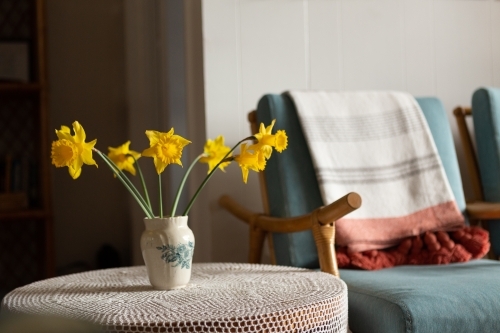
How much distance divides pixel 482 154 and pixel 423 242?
1.44ft

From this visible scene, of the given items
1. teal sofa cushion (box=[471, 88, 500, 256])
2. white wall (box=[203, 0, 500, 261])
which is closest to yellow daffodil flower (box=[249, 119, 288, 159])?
white wall (box=[203, 0, 500, 261])

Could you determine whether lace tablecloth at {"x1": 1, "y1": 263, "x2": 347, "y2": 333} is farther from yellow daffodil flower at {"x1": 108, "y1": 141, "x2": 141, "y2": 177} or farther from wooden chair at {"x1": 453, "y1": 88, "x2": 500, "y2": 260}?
wooden chair at {"x1": 453, "y1": 88, "x2": 500, "y2": 260}

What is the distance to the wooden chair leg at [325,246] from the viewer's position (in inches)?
56.2

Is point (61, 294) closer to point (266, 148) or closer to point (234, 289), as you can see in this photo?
point (234, 289)

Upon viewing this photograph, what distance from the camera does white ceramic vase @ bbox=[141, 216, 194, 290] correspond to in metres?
1.13

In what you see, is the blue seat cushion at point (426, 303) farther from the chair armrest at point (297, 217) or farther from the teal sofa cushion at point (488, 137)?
the teal sofa cushion at point (488, 137)

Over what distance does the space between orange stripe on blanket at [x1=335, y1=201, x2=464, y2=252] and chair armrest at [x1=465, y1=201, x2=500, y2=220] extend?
78mm

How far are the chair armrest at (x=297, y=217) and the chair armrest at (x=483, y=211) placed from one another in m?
0.57

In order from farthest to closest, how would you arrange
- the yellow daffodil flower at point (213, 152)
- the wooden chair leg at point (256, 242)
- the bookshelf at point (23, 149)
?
the bookshelf at point (23, 149)
the wooden chair leg at point (256, 242)
the yellow daffodil flower at point (213, 152)

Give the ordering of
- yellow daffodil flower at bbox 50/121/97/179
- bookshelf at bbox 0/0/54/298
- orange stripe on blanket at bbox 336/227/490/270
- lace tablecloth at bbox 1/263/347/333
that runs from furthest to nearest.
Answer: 1. bookshelf at bbox 0/0/54/298
2. orange stripe on blanket at bbox 336/227/490/270
3. yellow daffodil flower at bbox 50/121/97/179
4. lace tablecloth at bbox 1/263/347/333

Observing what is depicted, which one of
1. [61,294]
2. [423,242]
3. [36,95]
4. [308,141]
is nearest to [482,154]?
[423,242]

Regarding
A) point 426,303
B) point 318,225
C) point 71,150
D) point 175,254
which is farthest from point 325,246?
point 71,150

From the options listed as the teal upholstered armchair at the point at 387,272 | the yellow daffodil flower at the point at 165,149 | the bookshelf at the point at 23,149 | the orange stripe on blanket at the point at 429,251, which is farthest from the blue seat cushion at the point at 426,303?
the bookshelf at the point at 23,149

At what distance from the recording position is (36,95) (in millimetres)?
2805
